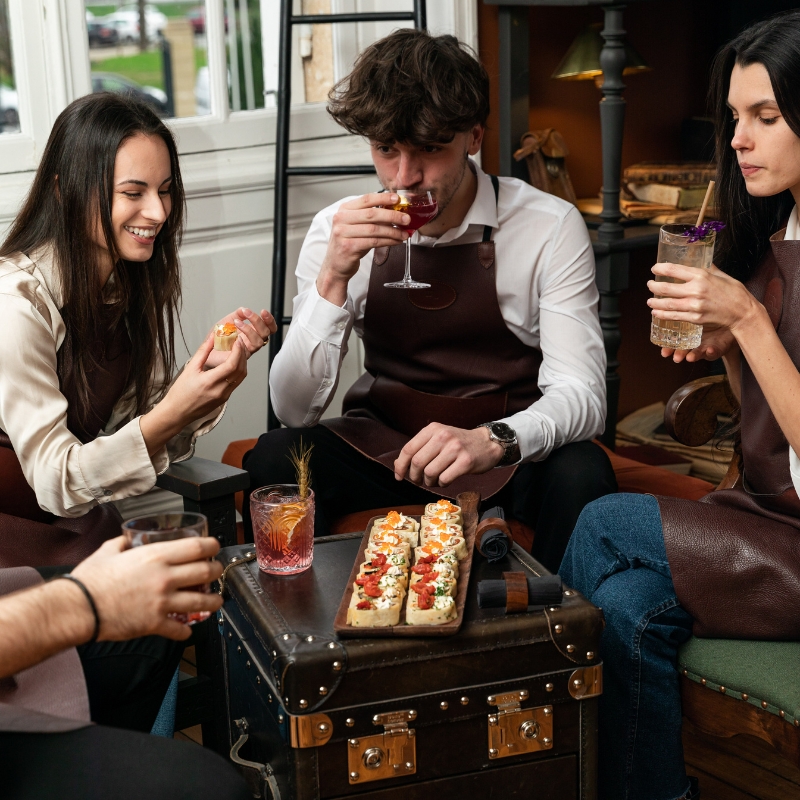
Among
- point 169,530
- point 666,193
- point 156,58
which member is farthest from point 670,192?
point 156,58

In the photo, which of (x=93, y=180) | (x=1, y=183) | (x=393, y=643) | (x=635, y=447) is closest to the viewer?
(x=393, y=643)

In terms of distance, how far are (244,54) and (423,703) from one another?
2.28 metres

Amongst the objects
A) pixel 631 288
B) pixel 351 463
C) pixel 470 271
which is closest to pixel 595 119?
pixel 631 288

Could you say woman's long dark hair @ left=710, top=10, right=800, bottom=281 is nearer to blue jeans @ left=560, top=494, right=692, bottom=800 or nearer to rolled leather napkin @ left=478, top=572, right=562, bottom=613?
blue jeans @ left=560, top=494, right=692, bottom=800

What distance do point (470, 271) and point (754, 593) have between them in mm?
1006

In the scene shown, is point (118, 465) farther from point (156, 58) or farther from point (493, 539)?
point (156, 58)

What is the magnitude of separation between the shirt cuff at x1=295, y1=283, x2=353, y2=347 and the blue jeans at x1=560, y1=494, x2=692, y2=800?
0.83 meters

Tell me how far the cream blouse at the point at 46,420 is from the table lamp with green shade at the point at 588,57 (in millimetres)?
1819

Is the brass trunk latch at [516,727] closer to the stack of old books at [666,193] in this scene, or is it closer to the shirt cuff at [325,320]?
the shirt cuff at [325,320]

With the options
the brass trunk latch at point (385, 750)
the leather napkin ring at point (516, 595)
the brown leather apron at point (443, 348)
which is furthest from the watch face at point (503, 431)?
the brass trunk latch at point (385, 750)

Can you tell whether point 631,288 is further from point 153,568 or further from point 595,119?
point 153,568

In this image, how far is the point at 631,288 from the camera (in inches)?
149

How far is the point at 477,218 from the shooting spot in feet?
7.79

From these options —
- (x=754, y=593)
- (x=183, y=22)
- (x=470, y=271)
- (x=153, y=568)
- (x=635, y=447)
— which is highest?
(x=183, y=22)
